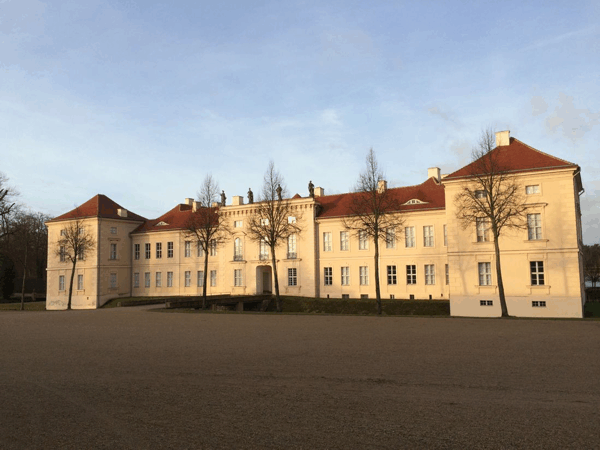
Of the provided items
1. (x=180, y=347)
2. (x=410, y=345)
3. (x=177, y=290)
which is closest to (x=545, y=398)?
(x=410, y=345)

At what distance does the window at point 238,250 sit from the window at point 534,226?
2867 centimetres

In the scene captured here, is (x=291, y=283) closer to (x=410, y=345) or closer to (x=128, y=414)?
(x=410, y=345)

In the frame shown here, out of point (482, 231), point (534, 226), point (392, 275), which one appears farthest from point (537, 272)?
point (392, 275)

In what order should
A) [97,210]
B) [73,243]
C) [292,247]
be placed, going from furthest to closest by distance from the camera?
[97,210], [73,243], [292,247]

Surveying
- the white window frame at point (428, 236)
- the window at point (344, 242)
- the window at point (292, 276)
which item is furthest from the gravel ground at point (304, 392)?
the window at point (292, 276)

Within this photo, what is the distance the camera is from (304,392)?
10148mm

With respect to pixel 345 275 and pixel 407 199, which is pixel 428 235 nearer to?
pixel 407 199

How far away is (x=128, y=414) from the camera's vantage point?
340 inches

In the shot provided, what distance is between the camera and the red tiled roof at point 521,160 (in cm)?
3372

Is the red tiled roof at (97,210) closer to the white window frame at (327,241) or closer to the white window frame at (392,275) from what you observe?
the white window frame at (327,241)

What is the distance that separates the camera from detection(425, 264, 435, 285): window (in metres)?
44.4

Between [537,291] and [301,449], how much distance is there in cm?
3106

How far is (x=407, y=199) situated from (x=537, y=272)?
51.0 feet

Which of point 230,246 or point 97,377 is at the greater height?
point 230,246
